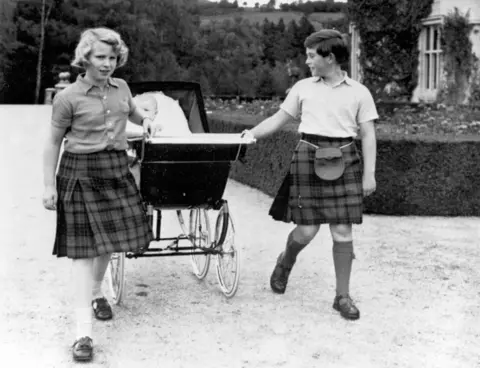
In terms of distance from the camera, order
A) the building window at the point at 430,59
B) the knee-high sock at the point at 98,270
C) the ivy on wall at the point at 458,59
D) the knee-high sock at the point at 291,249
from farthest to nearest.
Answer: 1. the building window at the point at 430,59
2. the ivy on wall at the point at 458,59
3. the knee-high sock at the point at 291,249
4. the knee-high sock at the point at 98,270

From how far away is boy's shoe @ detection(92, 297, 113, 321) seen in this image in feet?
14.7

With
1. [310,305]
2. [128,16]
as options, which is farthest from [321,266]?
[128,16]

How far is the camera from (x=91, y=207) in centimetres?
401

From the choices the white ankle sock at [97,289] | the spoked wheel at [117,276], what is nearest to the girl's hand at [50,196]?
the white ankle sock at [97,289]

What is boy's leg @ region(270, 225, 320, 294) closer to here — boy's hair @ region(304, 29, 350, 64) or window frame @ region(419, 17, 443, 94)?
boy's hair @ region(304, 29, 350, 64)

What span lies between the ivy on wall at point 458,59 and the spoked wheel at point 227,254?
13.6 m

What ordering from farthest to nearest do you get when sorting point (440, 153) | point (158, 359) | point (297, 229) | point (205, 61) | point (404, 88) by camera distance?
point (205, 61), point (404, 88), point (440, 153), point (297, 229), point (158, 359)

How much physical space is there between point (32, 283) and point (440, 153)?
4.33 metres

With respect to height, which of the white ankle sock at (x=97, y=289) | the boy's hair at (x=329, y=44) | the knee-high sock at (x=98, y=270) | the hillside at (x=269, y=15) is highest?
the hillside at (x=269, y=15)

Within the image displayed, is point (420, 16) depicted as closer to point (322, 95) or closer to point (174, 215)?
point (174, 215)

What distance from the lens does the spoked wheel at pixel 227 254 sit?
190 inches

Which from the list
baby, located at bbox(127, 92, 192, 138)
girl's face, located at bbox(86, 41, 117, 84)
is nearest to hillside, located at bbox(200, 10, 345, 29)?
baby, located at bbox(127, 92, 192, 138)

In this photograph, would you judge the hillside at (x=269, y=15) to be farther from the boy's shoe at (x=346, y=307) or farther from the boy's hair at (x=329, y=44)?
the boy's shoe at (x=346, y=307)

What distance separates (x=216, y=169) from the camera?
4.61m
